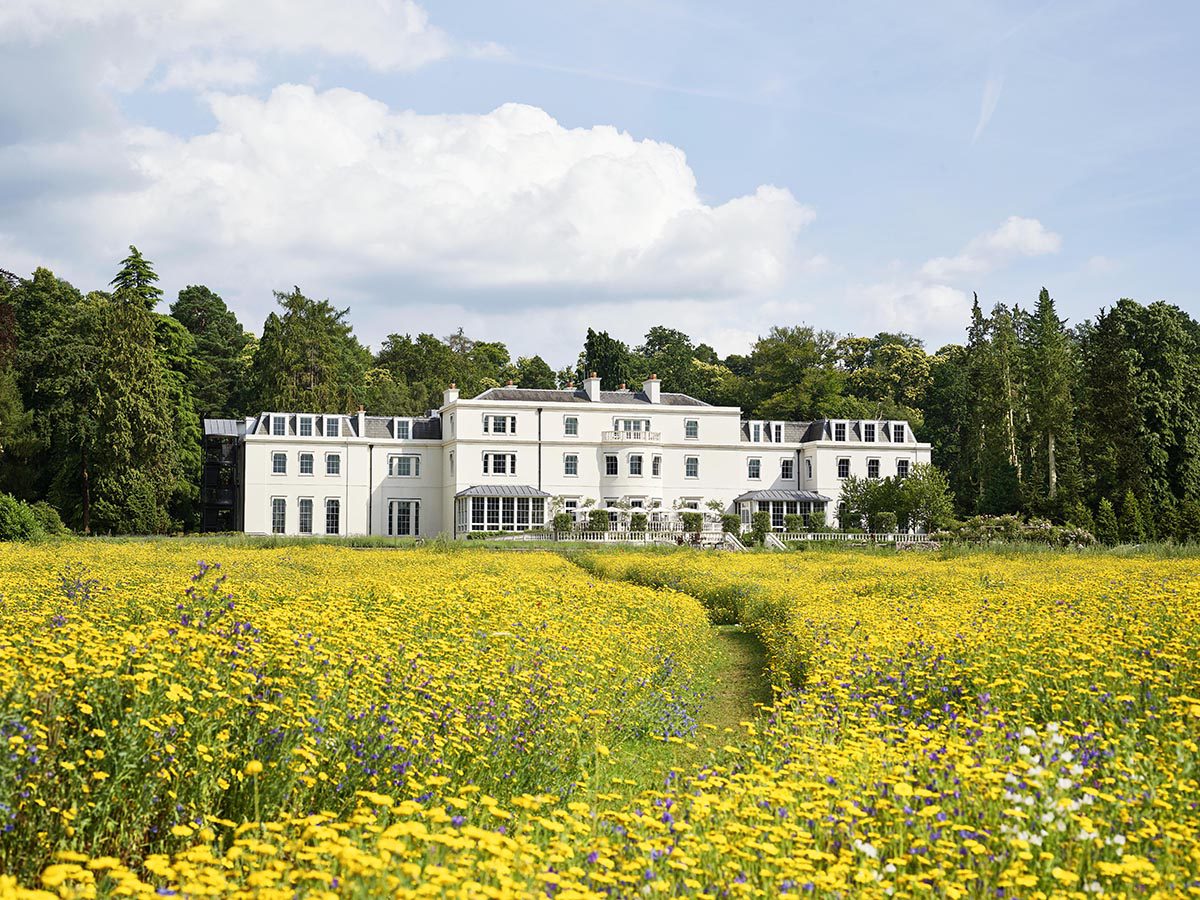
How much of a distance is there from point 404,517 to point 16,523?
84.3 ft

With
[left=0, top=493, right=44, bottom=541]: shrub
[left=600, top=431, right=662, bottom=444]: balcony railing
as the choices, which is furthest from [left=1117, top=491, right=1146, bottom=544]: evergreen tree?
[left=0, top=493, right=44, bottom=541]: shrub

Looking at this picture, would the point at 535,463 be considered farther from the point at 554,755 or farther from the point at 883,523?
the point at 554,755

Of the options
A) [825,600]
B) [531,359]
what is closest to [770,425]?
[531,359]

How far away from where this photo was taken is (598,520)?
155 ft

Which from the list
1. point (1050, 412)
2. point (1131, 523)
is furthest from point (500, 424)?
point (1131, 523)

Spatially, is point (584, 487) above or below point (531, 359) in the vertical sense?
below

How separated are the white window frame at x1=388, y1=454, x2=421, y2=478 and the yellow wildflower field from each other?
139 ft

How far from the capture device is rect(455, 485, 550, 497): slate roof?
49.8 m

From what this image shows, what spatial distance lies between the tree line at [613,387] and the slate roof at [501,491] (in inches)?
511

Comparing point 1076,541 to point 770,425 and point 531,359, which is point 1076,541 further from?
point 531,359

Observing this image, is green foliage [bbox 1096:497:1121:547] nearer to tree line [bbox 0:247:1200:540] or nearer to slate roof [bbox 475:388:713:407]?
tree line [bbox 0:247:1200:540]

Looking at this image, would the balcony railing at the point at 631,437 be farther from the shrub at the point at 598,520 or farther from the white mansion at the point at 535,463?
the shrub at the point at 598,520

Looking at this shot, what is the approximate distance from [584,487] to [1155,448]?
25.6 m

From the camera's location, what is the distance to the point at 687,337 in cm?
9188
